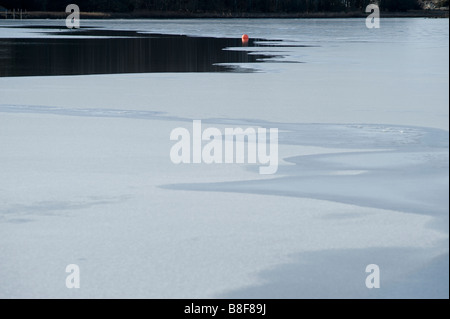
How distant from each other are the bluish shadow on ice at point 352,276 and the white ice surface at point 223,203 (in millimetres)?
11

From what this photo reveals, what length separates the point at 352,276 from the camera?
4.59 metres

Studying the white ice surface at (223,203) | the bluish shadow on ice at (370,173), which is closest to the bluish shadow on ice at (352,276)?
the white ice surface at (223,203)

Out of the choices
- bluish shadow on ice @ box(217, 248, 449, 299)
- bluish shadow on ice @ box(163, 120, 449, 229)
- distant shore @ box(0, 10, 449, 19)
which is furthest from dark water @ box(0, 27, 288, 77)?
distant shore @ box(0, 10, 449, 19)

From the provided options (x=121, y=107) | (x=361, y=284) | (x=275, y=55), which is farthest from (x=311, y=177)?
(x=275, y=55)

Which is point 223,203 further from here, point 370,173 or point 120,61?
point 120,61

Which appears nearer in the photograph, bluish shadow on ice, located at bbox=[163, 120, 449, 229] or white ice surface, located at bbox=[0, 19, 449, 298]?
white ice surface, located at bbox=[0, 19, 449, 298]

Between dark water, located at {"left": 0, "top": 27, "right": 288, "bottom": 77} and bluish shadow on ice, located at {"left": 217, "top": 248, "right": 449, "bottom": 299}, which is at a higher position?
dark water, located at {"left": 0, "top": 27, "right": 288, "bottom": 77}

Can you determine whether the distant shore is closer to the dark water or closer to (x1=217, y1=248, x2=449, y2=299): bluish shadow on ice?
the dark water

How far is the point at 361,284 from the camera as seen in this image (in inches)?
175

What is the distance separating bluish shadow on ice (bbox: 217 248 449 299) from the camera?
432 cm

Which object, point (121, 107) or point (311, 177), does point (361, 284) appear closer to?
point (311, 177)

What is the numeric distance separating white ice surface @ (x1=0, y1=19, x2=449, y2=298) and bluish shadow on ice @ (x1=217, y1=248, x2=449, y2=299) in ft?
0.04
